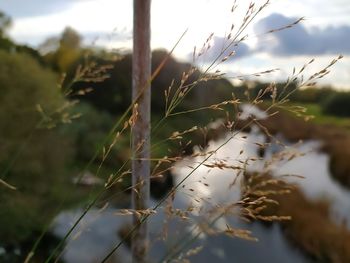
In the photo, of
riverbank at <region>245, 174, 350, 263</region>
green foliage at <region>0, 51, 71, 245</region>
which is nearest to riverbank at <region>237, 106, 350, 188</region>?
riverbank at <region>245, 174, 350, 263</region>

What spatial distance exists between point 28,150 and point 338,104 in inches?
295

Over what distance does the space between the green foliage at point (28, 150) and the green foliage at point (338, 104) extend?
6.47 m

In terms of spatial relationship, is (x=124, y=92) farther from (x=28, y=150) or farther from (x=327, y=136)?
(x=28, y=150)

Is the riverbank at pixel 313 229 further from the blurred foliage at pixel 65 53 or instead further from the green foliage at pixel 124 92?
the blurred foliage at pixel 65 53

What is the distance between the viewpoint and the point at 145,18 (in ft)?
6.41

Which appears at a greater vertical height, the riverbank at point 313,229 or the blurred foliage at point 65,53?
the blurred foliage at point 65,53

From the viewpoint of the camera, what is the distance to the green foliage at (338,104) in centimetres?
1064

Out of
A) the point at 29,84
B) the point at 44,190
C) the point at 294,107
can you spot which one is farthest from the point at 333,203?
the point at 294,107

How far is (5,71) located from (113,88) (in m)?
5.20

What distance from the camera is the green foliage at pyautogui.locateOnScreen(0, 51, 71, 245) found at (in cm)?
553

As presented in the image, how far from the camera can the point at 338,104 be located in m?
10.9

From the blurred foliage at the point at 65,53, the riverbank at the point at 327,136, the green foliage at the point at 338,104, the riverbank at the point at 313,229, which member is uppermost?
the blurred foliage at the point at 65,53

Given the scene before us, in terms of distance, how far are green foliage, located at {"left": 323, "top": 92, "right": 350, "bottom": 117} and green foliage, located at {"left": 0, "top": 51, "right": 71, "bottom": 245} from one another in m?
6.47

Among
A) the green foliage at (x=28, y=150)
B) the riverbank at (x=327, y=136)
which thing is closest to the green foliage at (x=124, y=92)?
the riverbank at (x=327, y=136)
